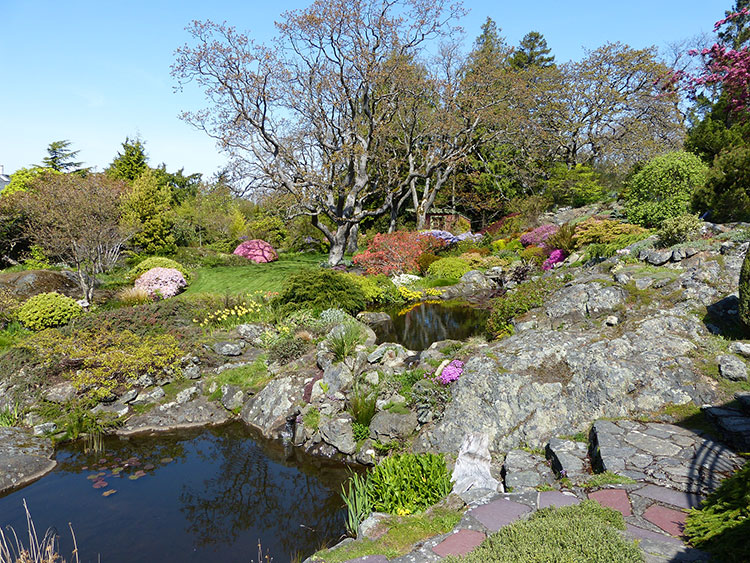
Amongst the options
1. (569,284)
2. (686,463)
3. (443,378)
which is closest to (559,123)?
(569,284)

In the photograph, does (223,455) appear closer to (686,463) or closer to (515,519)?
(515,519)

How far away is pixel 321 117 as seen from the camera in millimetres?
20922

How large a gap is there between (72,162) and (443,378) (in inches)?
1439

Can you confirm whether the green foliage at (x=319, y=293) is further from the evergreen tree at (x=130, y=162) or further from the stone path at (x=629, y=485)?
the evergreen tree at (x=130, y=162)

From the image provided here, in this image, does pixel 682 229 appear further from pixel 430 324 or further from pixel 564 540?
pixel 564 540

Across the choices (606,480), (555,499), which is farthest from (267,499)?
(606,480)

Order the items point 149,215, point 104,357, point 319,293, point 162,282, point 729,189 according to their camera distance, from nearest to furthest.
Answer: point 104,357
point 729,189
point 319,293
point 162,282
point 149,215

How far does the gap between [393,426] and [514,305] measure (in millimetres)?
4616

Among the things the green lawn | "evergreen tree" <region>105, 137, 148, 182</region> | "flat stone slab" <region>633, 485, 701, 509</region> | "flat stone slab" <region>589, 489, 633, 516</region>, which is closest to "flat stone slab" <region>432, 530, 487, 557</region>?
"flat stone slab" <region>589, 489, 633, 516</region>

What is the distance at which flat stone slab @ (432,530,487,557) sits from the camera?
3889 millimetres

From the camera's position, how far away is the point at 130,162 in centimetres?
3155

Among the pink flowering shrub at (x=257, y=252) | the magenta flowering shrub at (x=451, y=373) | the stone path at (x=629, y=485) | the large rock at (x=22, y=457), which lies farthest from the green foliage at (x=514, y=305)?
the pink flowering shrub at (x=257, y=252)

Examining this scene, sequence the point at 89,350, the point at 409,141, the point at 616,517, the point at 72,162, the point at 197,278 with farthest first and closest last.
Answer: the point at 72,162 < the point at 409,141 < the point at 197,278 < the point at 89,350 < the point at 616,517

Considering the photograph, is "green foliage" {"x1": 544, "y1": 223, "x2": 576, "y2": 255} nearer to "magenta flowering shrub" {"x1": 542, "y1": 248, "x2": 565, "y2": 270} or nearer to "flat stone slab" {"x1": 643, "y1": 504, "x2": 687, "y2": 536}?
"magenta flowering shrub" {"x1": 542, "y1": 248, "x2": 565, "y2": 270}
